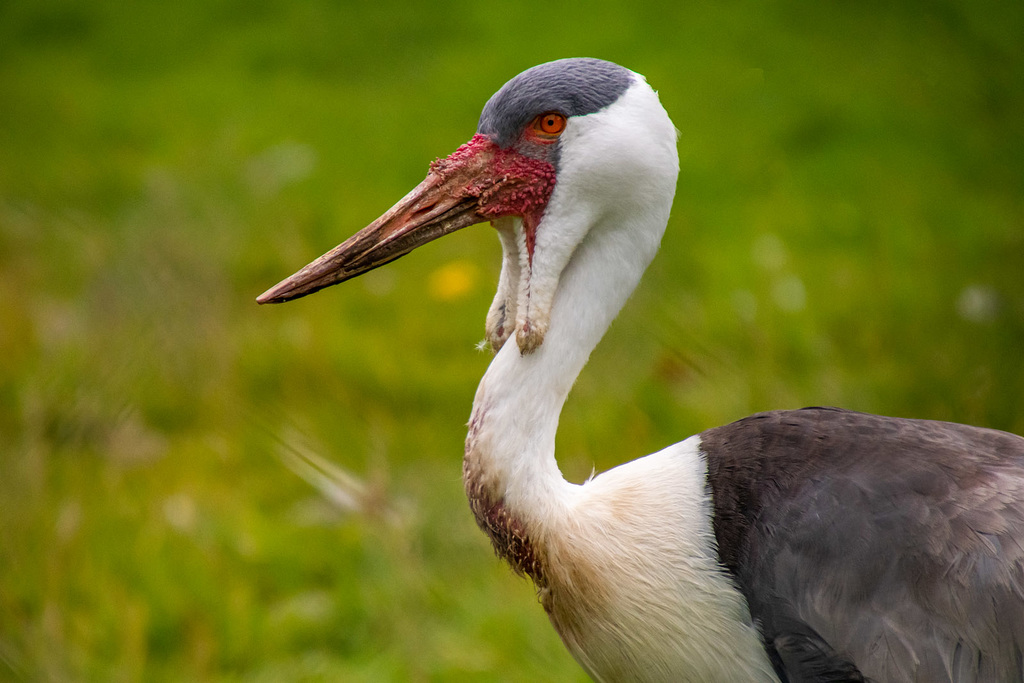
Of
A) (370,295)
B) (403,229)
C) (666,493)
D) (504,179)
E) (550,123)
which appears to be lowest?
(370,295)

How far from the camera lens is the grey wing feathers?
2580 mm

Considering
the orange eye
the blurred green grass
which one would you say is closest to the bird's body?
the orange eye

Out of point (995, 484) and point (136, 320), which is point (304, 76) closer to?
point (136, 320)

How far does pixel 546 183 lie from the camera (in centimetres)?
281

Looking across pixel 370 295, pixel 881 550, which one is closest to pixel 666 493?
pixel 881 550

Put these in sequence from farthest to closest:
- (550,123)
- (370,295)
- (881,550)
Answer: (370,295), (550,123), (881,550)

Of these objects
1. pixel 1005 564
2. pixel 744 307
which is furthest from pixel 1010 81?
pixel 1005 564

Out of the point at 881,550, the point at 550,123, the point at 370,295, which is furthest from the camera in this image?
the point at 370,295

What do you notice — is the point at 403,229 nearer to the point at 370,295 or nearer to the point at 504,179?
the point at 504,179

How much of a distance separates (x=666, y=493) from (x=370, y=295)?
11.9ft

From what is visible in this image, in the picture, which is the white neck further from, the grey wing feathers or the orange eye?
the grey wing feathers

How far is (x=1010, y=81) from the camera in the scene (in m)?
7.05

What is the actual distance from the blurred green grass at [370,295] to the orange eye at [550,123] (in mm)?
1964

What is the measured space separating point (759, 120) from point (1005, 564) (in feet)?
17.4
